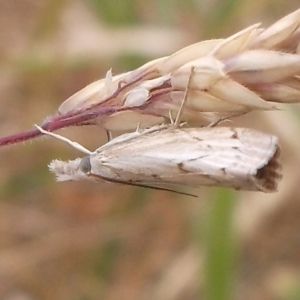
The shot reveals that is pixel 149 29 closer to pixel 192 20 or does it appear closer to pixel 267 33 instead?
pixel 192 20

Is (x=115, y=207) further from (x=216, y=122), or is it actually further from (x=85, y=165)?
(x=216, y=122)

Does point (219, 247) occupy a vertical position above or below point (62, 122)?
below

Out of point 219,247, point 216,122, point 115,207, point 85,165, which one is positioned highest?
point 216,122

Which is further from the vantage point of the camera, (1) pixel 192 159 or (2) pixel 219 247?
(2) pixel 219 247

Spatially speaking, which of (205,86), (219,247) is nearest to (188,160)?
(205,86)

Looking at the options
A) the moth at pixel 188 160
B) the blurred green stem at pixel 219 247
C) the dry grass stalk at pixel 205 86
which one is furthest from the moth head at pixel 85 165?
the blurred green stem at pixel 219 247

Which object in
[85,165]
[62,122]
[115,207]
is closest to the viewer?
[62,122]

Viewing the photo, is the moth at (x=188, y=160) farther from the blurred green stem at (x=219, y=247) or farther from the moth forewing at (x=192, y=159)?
the blurred green stem at (x=219, y=247)

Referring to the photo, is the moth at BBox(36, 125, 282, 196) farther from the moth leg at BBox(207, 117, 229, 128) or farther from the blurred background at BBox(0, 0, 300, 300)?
the blurred background at BBox(0, 0, 300, 300)
